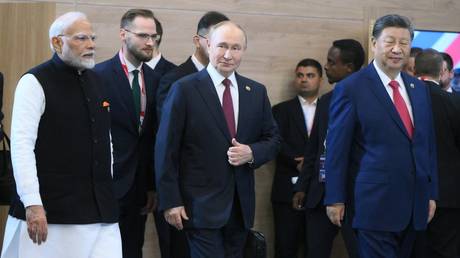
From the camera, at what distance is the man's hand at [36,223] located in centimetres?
334

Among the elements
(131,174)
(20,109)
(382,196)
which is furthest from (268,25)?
(20,109)

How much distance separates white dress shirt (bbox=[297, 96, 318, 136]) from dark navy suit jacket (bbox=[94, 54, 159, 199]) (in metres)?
1.59

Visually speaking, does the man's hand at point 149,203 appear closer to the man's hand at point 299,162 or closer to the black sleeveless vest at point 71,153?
the black sleeveless vest at point 71,153

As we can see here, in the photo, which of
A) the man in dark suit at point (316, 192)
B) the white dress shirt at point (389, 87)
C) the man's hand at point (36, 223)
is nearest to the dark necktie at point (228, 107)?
the white dress shirt at point (389, 87)

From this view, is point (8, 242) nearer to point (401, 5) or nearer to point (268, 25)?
point (268, 25)

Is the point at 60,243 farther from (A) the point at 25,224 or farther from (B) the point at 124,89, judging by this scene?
(B) the point at 124,89

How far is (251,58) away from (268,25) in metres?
0.29

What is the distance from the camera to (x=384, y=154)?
3.99 m

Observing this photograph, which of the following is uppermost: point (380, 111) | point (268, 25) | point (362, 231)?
point (268, 25)

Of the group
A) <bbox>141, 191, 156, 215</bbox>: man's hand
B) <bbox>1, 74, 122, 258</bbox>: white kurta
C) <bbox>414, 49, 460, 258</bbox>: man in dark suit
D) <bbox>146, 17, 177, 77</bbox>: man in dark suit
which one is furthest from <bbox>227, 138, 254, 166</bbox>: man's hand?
<bbox>414, 49, 460, 258</bbox>: man in dark suit

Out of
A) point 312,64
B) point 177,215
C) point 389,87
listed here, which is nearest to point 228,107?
point 177,215

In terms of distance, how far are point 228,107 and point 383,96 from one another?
80 centimetres

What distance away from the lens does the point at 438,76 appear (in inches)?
195

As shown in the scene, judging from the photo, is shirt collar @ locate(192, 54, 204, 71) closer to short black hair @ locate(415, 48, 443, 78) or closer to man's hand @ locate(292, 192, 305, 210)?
man's hand @ locate(292, 192, 305, 210)
